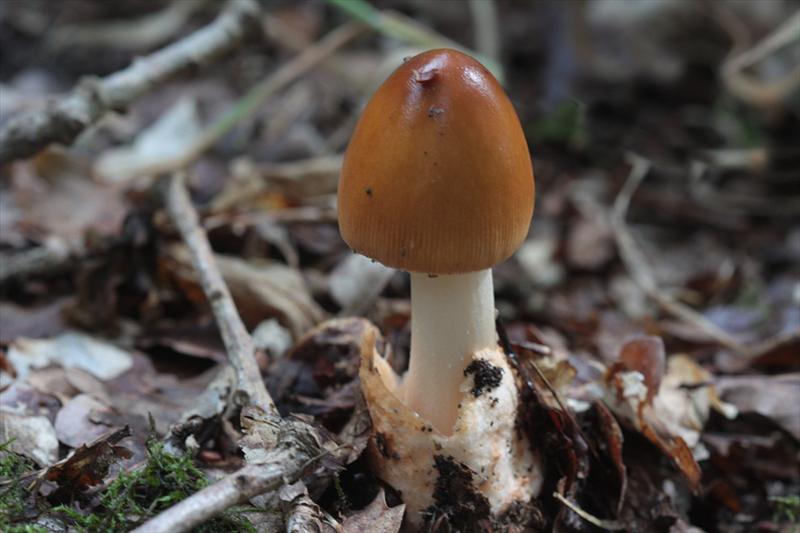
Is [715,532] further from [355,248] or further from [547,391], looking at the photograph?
[355,248]

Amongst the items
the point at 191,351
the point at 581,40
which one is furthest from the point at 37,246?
the point at 581,40

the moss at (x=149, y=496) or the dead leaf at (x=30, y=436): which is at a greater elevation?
the moss at (x=149, y=496)

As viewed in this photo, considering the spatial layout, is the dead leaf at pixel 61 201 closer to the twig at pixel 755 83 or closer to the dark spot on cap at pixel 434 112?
the dark spot on cap at pixel 434 112

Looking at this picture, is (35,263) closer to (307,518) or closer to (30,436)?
(30,436)

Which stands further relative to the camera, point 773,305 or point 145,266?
point 773,305

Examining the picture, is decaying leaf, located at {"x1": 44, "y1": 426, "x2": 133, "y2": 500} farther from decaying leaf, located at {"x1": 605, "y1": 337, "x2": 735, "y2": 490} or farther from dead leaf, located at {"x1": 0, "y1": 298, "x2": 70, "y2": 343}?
decaying leaf, located at {"x1": 605, "y1": 337, "x2": 735, "y2": 490}

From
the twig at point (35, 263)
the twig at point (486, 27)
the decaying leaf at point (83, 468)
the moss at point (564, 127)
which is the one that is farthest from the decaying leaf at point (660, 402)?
the twig at point (486, 27)
